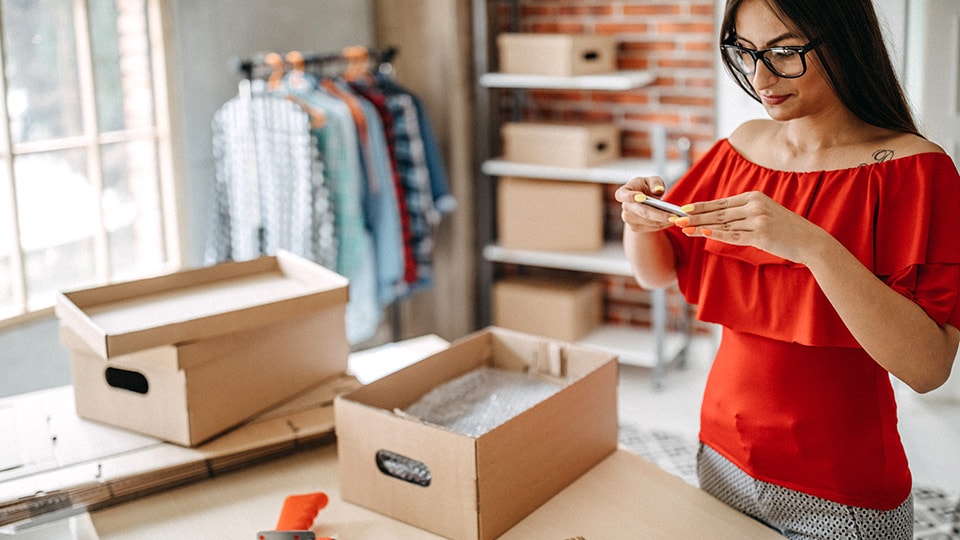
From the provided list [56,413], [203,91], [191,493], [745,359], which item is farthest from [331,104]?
[745,359]

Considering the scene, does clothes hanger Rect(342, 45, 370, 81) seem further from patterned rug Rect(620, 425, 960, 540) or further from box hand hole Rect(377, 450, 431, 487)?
box hand hole Rect(377, 450, 431, 487)

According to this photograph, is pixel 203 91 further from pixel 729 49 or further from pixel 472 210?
pixel 729 49

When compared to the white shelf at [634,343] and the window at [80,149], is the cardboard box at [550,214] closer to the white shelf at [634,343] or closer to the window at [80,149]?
the white shelf at [634,343]

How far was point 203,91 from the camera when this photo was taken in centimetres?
352

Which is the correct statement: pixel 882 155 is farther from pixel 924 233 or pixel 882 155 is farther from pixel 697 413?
pixel 697 413

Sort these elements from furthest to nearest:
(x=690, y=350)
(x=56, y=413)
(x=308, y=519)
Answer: (x=690, y=350)
(x=56, y=413)
(x=308, y=519)

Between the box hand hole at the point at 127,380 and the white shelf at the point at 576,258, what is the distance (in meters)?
2.34

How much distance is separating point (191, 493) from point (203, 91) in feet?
7.46

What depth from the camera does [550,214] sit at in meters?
3.96

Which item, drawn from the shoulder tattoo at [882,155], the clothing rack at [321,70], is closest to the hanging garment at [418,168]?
the clothing rack at [321,70]

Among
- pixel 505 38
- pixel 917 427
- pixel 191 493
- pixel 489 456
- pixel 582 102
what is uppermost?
pixel 505 38

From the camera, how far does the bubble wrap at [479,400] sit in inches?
62.1

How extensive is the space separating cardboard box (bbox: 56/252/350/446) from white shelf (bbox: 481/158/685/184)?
2044 millimetres

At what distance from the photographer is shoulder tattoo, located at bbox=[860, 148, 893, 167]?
4.42 ft
